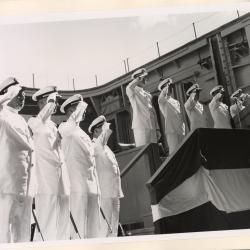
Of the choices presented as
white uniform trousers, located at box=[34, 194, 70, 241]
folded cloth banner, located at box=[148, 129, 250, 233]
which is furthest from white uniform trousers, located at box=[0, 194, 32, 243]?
folded cloth banner, located at box=[148, 129, 250, 233]

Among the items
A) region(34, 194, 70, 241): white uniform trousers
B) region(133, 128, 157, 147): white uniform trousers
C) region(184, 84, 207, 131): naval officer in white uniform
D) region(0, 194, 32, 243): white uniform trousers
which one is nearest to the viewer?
region(0, 194, 32, 243): white uniform trousers

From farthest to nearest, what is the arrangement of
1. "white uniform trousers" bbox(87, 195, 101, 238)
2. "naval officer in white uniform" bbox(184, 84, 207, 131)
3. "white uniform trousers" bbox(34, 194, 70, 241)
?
1. "naval officer in white uniform" bbox(184, 84, 207, 131)
2. "white uniform trousers" bbox(87, 195, 101, 238)
3. "white uniform trousers" bbox(34, 194, 70, 241)

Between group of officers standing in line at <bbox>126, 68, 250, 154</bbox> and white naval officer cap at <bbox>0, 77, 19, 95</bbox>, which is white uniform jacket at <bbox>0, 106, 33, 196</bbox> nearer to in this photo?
white naval officer cap at <bbox>0, 77, 19, 95</bbox>

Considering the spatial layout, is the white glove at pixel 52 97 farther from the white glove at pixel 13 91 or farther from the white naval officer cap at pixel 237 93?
the white naval officer cap at pixel 237 93

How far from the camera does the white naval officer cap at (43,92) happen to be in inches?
127

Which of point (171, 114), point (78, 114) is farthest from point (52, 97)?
point (171, 114)

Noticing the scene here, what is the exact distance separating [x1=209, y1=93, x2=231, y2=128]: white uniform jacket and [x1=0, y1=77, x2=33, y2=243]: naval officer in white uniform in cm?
155

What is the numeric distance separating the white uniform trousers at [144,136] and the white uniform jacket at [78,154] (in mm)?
386

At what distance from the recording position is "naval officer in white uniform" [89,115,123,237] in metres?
3.20

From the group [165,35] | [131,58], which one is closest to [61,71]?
[131,58]

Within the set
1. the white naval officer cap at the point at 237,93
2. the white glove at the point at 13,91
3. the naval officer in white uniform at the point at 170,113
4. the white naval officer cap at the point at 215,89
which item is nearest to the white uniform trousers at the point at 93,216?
the naval officer in white uniform at the point at 170,113

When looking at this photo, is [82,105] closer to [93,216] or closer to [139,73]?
[139,73]

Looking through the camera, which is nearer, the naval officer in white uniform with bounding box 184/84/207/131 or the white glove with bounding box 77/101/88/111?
the white glove with bounding box 77/101/88/111

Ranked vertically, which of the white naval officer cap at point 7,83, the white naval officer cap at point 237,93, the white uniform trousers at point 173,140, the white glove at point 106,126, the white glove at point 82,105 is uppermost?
the white naval officer cap at point 7,83
